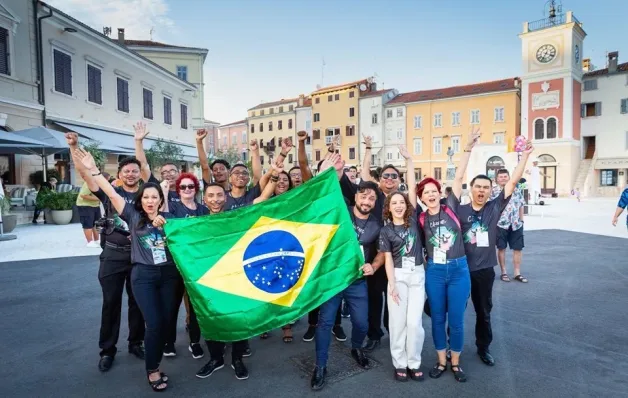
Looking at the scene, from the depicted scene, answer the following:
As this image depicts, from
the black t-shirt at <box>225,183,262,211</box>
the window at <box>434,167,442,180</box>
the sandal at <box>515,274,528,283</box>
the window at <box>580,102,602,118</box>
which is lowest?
the sandal at <box>515,274,528,283</box>

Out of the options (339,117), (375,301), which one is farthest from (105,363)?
(339,117)

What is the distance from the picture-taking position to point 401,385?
3619 mm

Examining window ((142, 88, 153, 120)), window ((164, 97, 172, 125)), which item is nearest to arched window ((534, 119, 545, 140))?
window ((164, 97, 172, 125))

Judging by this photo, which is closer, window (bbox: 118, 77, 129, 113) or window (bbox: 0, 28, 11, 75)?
window (bbox: 0, 28, 11, 75)

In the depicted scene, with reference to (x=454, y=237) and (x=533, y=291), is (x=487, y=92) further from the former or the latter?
(x=454, y=237)

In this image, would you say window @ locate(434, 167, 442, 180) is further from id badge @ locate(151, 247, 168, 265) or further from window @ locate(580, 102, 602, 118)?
id badge @ locate(151, 247, 168, 265)

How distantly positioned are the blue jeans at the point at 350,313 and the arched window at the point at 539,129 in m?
43.3

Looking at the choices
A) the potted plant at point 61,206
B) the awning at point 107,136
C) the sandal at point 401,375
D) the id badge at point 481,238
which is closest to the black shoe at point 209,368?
the sandal at point 401,375

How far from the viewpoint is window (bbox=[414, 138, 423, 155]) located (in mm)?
48750

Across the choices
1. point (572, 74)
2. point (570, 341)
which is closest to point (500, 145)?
point (572, 74)

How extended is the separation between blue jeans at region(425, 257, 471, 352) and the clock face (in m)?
44.0

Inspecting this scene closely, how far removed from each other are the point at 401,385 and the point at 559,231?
40.4 feet

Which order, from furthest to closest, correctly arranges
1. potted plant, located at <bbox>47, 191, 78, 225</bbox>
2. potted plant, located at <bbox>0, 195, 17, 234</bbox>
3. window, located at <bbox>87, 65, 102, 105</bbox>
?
1. window, located at <bbox>87, 65, 102, 105</bbox>
2. potted plant, located at <bbox>47, 191, 78, 225</bbox>
3. potted plant, located at <bbox>0, 195, 17, 234</bbox>

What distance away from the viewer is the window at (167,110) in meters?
28.6
